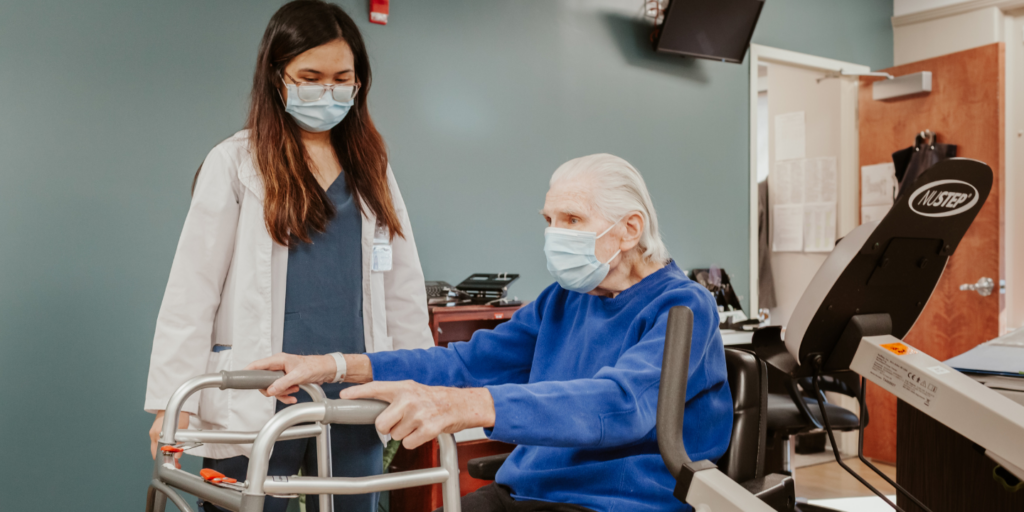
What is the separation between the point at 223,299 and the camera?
147 cm

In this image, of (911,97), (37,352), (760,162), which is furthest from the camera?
(760,162)

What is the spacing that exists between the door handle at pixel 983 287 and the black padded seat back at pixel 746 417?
Result: 111 inches

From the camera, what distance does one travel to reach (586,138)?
3.18m

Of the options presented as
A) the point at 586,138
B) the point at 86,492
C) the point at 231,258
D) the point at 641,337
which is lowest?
the point at 86,492

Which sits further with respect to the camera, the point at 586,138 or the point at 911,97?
the point at 911,97

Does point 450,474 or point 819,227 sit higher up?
point 819,227

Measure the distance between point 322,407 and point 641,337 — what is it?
581 mm

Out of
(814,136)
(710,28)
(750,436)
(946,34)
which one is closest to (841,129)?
(814,136)

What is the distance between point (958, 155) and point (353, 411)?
3792 mm

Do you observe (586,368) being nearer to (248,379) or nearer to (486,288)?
(248,379)

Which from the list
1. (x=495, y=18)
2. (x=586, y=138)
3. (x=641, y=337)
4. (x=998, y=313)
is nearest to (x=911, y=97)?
(x=998, y=313)

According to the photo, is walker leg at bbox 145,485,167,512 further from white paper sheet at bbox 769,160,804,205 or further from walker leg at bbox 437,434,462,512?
white paper sheet at bbox 769,160,804,205

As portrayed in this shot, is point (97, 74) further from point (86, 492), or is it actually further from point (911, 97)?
point (911, 97)

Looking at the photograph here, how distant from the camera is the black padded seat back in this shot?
1.21 metres
